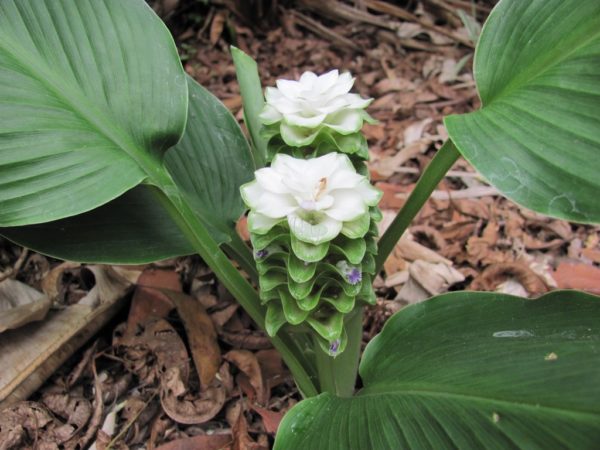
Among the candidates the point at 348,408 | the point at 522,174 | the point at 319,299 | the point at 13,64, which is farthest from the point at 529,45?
the point at 13,64

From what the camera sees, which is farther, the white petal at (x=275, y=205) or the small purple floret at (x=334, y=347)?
the small purple floret at (x=334, y=347)

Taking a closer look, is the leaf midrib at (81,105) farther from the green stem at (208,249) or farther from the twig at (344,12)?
the twig at (344,12)

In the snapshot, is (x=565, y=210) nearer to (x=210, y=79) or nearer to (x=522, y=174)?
(x=522, y=174)

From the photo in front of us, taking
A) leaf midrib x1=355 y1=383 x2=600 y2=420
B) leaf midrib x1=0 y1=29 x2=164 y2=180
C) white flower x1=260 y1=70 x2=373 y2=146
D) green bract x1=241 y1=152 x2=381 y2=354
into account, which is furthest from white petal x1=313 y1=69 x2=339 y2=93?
leaf midrib x1=355 y1=383 x2=600 y2=420

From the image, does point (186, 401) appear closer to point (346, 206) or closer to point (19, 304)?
point (19, 304)

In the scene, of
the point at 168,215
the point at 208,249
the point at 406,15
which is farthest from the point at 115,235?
the point at 406,15

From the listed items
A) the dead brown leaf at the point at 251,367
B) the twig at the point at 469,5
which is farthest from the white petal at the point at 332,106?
the twig at the point at 469,5

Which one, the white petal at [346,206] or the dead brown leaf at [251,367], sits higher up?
the white petal at [346,206]

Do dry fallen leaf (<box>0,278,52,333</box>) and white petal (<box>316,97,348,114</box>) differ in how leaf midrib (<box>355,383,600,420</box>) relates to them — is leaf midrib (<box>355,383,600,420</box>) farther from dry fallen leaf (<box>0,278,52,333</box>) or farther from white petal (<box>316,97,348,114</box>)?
dry fallen leaf (<box>0,278,52,333</box>)
